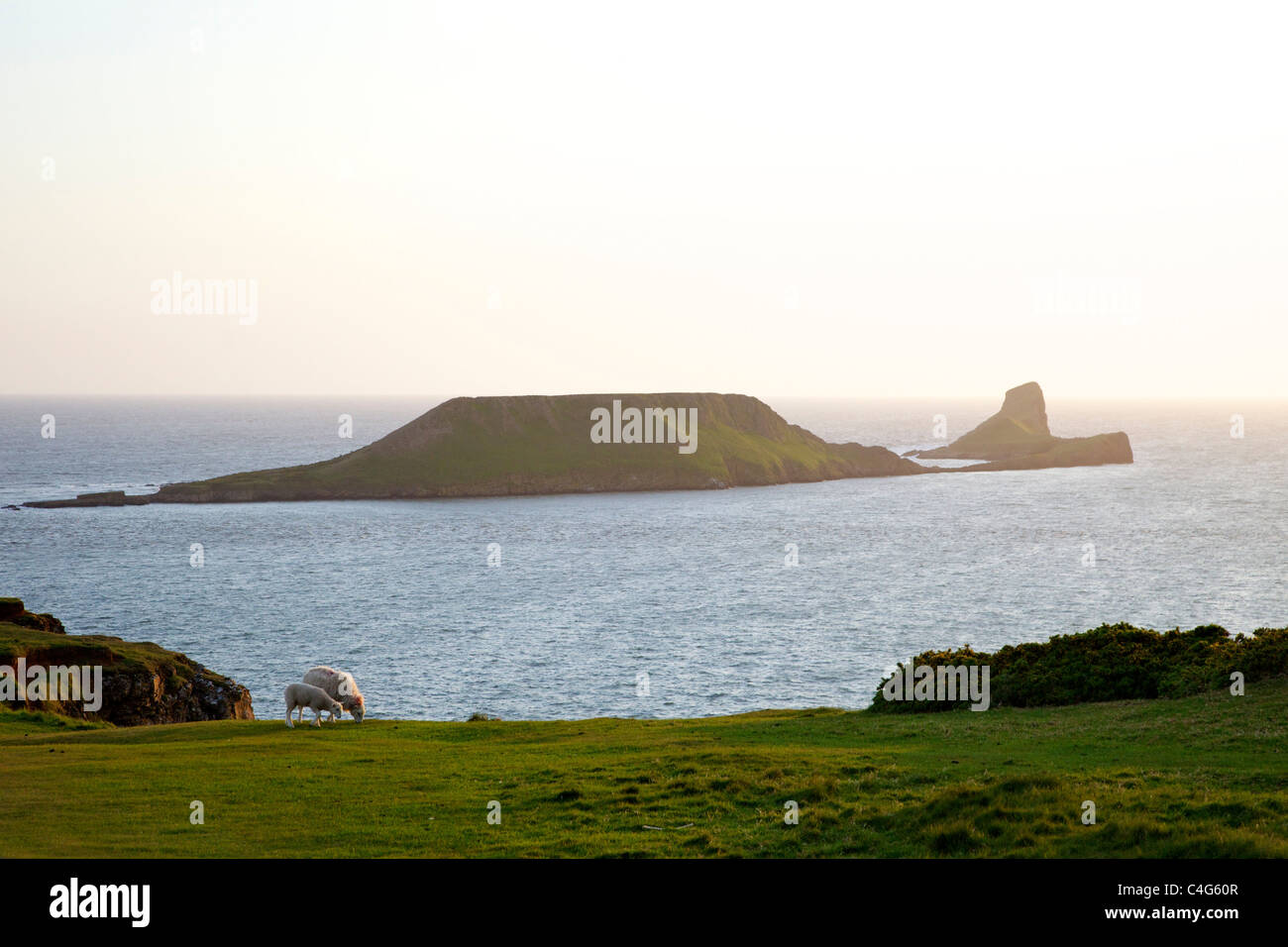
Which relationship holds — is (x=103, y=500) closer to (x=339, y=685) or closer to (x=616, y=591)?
(x=616, y=591)

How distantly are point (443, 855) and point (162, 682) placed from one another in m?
37.4

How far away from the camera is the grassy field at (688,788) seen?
1830 centimetres

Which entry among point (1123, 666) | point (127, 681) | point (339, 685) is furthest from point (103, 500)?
point (1123, 666)

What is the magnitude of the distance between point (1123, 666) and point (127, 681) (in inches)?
1673

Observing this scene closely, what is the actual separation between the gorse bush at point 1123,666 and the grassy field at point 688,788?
178 centimetres

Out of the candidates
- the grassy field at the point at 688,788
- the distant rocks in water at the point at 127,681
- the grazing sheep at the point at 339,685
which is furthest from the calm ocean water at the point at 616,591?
the grassy field at the point at 688,788

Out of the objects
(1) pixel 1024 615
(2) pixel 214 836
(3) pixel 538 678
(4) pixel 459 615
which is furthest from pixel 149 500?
(2) pixel 214 836

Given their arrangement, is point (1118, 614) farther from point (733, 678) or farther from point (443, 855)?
point (443, 855)

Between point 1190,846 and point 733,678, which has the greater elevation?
point 1190,846

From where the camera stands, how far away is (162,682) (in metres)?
50.0

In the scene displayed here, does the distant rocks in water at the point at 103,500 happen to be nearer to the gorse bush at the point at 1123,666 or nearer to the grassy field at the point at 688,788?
the grassy field at the point at 688,788

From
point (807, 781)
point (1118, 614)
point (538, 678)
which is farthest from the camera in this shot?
point (1118, 614)
